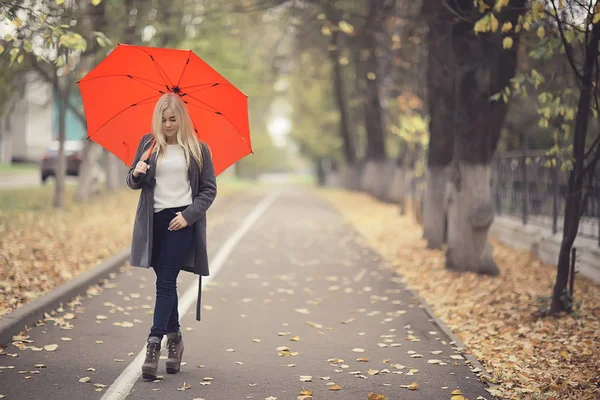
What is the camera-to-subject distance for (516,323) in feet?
25.1

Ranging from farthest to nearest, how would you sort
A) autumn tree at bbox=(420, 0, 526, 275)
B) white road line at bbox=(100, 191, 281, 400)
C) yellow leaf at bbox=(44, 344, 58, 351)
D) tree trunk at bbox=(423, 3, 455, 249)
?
tree trunk at bbox=(423, 3, 455, 249), autumn tree at bbox=(420, 0, 526, 275), yellow leaf at bbox=(44, 344, 58, 351), white road line at bbox=(100, 191, 281, 400)

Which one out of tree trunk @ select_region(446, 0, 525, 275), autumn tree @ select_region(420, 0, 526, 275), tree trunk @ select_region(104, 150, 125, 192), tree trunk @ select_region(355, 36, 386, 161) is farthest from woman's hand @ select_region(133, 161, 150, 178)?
tree trunk @ select_region(104, 150, 125, 192)

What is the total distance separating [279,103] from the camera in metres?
63.3

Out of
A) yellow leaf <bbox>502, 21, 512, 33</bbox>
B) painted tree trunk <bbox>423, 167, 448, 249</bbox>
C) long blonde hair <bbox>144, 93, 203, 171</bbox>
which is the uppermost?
yellow leaf <bbox>502, 21, 512, 33</bbox>

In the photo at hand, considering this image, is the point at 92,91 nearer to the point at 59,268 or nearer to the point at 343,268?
the point at 59,268

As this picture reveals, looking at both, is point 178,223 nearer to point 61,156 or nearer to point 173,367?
point 173,367

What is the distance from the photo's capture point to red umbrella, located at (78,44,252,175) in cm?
575

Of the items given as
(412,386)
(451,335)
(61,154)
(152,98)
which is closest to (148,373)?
(412,386)

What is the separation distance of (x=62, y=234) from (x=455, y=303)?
7868 mm

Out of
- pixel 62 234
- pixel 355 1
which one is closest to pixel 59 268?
pixel 62 234

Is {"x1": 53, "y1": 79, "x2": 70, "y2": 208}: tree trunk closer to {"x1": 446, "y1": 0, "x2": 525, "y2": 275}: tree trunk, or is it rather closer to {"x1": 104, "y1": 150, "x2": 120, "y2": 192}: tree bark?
{"x1": 104, "y1": 150, "x2": 120, "y2": 192}: tree bark

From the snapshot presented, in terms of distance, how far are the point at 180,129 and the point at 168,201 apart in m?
0.53

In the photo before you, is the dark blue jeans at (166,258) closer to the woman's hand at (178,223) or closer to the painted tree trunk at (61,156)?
the woman's hand at (178,223)

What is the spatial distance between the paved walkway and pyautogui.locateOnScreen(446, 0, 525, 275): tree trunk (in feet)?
4.36
